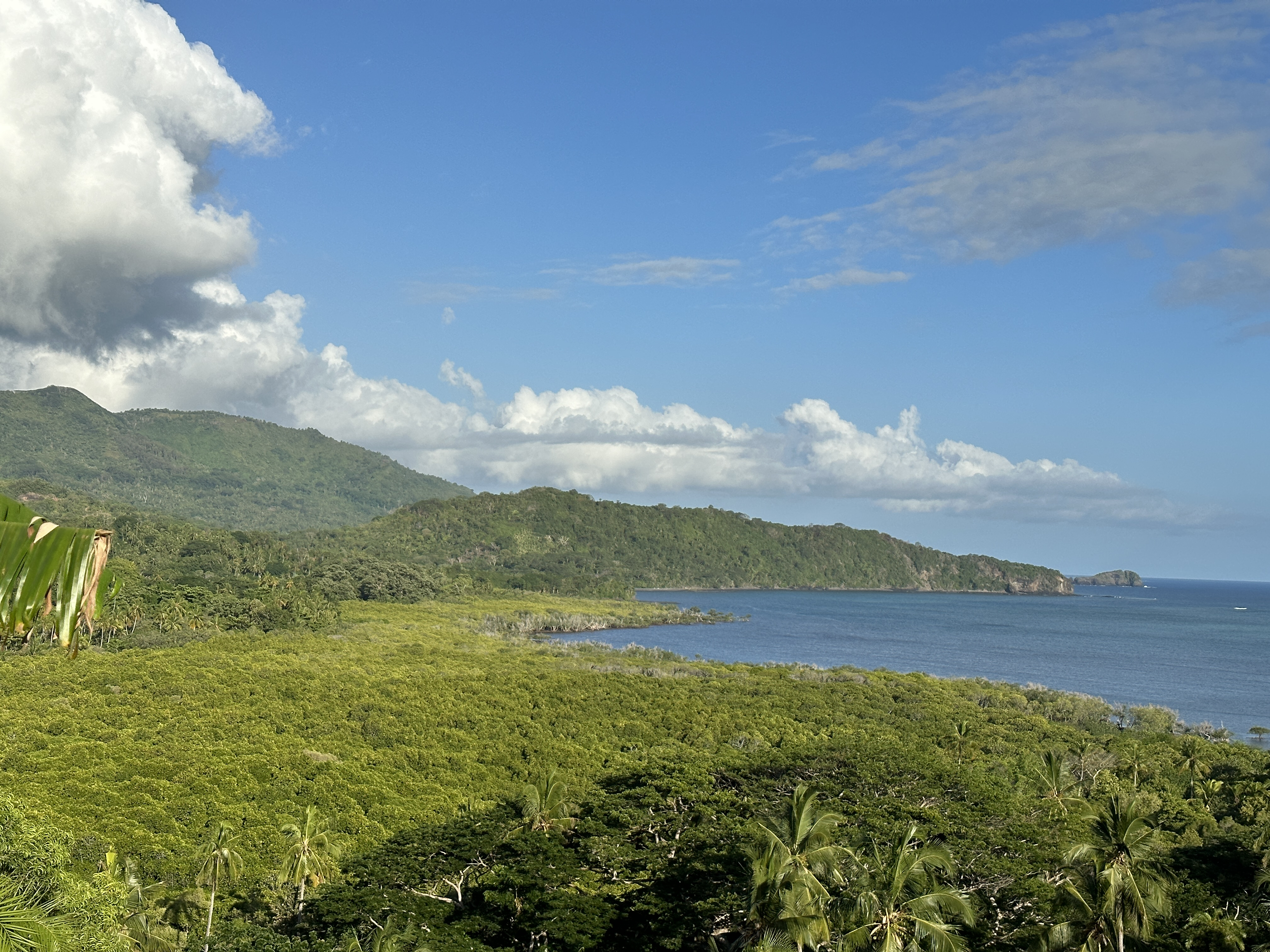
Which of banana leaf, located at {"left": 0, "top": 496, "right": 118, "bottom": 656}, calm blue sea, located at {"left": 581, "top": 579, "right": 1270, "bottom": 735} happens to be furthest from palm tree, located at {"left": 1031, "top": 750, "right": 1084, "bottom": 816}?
calm blue sea, located at {"left": 581, "top": 579, "right": 1270, "bottom": 735}

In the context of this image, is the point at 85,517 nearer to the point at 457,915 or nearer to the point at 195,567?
the point at 195,567

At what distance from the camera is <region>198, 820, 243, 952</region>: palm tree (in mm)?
35562

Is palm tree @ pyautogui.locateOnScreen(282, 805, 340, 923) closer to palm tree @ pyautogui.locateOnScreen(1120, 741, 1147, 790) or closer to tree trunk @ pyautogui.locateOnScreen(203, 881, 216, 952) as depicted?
tree trunk @ pyautogui.locateOnScreen(203, 881, 216, 952)

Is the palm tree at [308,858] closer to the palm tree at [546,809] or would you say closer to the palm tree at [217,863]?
the palm tree at [217,863]

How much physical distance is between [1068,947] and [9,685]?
7282 cm

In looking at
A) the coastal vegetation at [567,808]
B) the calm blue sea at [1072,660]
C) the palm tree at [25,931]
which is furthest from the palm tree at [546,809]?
the calm blue sea at [1072,660]

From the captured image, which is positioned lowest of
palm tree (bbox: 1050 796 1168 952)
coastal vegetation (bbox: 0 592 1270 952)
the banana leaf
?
coastal vegetation (bbox: 0 592 1270 952)

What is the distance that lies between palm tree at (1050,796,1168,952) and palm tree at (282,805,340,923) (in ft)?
86.6

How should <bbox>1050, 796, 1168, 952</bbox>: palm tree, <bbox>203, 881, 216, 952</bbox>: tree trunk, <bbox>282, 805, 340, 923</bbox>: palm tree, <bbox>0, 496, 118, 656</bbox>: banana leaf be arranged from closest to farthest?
<bbox>0, 496, 118, 656</bbox>: banana leaf, <bbox>1050, 796, 1168, 952</bbox>: palm tree, <bbox>203, 881, 216, 952</bbox>: tree trunk, <bbox>282, 805, 340, 923</bbox>: palm tree

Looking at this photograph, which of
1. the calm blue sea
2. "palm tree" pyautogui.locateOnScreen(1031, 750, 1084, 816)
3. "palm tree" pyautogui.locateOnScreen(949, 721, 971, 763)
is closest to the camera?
"palm tree" pyautogui.locateOnScreen(1031, 750, 1084, 816)

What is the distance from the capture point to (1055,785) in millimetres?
46156

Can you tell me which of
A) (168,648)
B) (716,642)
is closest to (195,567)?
(168,648)

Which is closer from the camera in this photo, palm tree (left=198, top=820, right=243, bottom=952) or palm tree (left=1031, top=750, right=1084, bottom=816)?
palm tree (left=198, top=820, right=243, bottom=952)

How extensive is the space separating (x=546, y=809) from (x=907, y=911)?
19.0m
